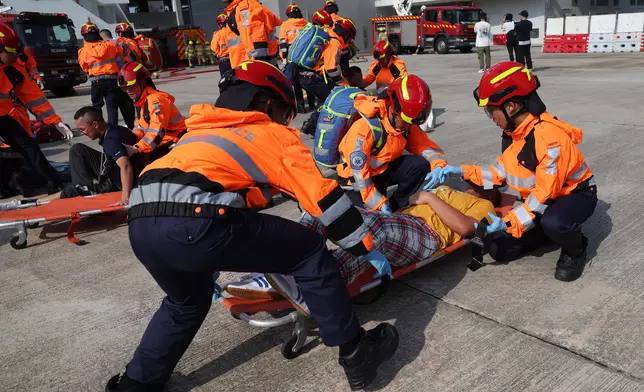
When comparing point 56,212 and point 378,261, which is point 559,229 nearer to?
point 378,261

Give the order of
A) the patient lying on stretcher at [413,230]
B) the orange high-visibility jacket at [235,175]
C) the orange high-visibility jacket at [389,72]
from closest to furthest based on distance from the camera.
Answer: the orange high-visibility jacket at [235,175]
the patient lying on stretcher at [413,230]
the orange high-visibility jacket at [389,72]

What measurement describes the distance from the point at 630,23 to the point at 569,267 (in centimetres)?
2139

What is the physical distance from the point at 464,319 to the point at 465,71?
46.5 feet

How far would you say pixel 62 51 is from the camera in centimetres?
1547

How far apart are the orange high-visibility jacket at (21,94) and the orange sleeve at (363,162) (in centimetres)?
390

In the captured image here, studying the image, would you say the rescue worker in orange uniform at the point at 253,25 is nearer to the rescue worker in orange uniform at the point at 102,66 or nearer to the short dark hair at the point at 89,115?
the rescue worker in orange uniform at the point at 102,66

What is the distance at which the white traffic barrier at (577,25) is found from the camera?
21578 mm

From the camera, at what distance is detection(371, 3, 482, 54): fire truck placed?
23828 millimetres

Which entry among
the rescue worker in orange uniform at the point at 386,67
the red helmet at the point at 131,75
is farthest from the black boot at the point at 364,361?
the rescue worker in orange uniform at the point at 386,67

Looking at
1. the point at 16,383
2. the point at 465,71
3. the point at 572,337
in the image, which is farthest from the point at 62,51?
the point at 572,337

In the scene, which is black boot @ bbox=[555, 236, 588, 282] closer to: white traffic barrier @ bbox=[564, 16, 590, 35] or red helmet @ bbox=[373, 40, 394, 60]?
red helmet @ bbox=[373, 40, 394, 60]

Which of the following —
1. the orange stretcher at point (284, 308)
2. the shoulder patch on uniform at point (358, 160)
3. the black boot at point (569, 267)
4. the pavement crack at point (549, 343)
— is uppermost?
the shoulder patch on uniform at point (358, 160)

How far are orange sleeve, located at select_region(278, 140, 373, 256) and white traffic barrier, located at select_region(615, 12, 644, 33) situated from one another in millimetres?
22416

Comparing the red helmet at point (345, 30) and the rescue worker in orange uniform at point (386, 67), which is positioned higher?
the red helmet at point (345, 30)
